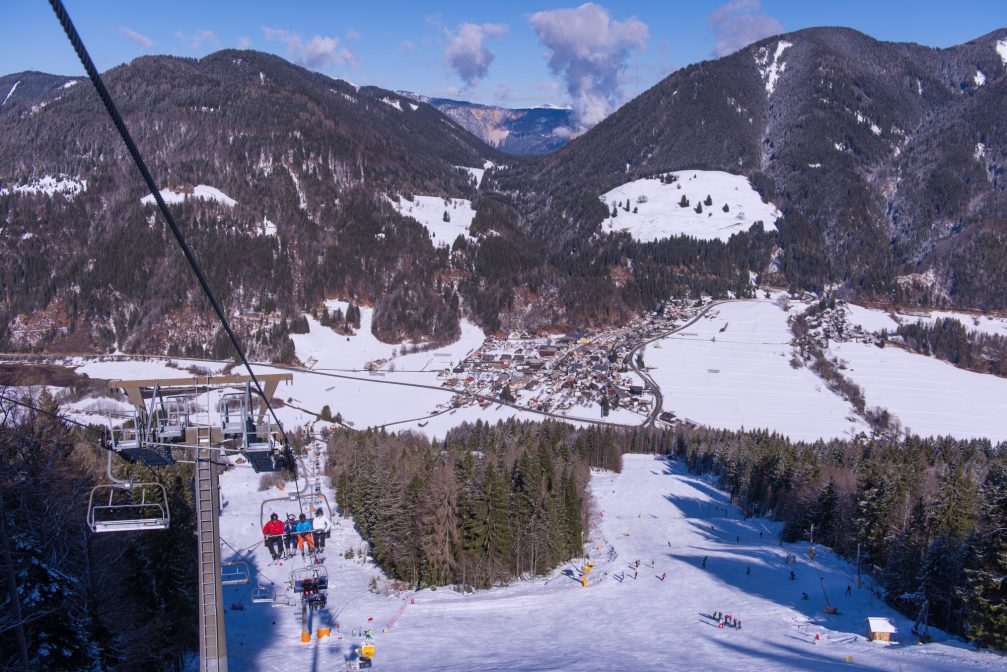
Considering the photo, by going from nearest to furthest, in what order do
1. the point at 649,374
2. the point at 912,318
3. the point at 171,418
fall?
the point at 171,418, the point at 649,374, the point at 912,318

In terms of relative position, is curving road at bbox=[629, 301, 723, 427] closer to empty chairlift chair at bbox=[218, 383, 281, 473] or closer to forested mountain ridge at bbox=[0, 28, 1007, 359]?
forested mountain ridge at bbox=[0, 28, 1007, 359]

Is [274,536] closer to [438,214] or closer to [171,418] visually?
[171,418]

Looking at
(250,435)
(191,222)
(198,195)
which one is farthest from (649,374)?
(198,195)

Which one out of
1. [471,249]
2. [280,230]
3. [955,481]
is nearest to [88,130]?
[280,230]

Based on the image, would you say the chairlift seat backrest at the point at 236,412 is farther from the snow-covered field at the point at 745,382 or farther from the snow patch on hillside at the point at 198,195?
the snow patch on hillside at the point at 198,195

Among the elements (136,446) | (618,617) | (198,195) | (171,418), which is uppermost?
(198,195)

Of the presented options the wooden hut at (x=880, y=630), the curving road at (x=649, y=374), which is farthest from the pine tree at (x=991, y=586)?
the curving road at (x=649, y=374)

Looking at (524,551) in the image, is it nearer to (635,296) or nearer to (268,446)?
(268,446)
